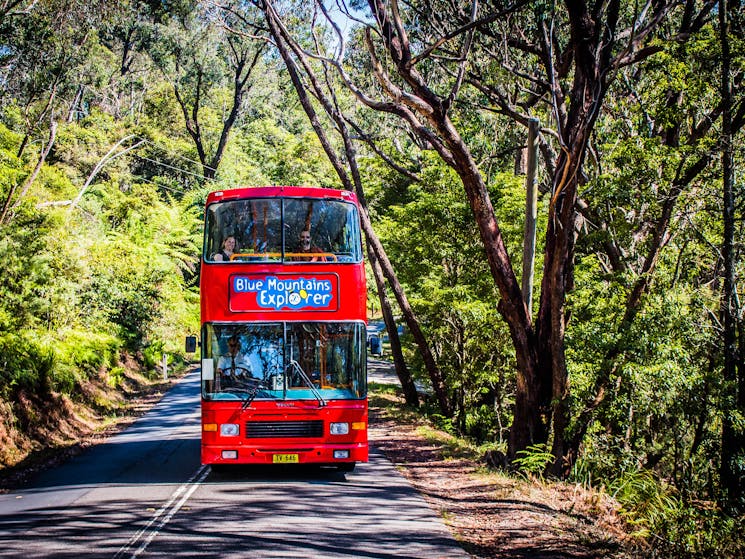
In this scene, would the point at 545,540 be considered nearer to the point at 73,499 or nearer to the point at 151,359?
the point at 73,499

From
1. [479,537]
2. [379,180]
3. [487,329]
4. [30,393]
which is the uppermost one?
[379,180]

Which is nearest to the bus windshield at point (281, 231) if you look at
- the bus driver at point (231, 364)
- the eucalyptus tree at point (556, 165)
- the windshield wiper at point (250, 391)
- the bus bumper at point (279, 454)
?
the bus driver at point (231, 364)

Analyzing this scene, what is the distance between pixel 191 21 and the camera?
4206 cm

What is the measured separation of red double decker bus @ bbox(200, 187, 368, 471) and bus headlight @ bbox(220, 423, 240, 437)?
1 cm

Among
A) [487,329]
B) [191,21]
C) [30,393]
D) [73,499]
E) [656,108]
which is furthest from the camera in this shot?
[191,21]

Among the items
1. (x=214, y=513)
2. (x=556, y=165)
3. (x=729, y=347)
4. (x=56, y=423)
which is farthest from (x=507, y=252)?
(x=56, y=423)

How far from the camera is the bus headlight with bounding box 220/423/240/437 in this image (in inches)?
433

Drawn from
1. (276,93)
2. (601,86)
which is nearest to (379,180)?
(601,86)

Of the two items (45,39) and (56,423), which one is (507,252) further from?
(45,39)

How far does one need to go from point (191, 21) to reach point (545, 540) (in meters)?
39.5

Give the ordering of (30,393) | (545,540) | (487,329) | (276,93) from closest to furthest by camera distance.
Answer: (545,540) < (30,393) < (487,329) < (276,93)

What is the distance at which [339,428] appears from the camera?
11211 millimetres

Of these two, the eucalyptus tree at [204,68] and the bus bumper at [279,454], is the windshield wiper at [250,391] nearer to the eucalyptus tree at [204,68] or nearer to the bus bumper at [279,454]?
the bus bumper at [279,454]

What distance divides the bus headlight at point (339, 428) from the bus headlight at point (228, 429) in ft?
4.35
